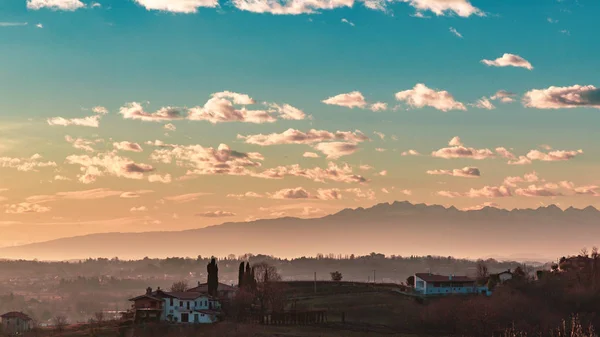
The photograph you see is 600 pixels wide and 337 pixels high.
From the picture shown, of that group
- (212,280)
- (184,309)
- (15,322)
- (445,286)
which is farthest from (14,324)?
(445,286)

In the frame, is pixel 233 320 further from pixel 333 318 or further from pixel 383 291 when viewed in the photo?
pixel 383 291

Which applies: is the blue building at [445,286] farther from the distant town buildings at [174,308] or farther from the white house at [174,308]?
the white house at [174,308]

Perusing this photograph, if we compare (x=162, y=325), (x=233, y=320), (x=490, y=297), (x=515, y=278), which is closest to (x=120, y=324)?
(x=162, y=325)

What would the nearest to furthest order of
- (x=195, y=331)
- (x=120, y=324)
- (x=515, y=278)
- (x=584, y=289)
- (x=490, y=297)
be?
1. (x=195, y=331)
2. (x=120, y=324)
3. (x=490, y=297)
4. (x=584, y=289)
5. (x=515, y=278)

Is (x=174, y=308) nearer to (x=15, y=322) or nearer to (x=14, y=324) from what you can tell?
(x=14, y=324)

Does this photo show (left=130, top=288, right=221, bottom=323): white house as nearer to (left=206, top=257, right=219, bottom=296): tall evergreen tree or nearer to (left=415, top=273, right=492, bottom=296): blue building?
(left=206, top=257, right=219, bottom=296): tall evergreen tree

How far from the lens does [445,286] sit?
167750mm

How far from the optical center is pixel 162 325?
444ft

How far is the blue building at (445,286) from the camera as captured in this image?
166625mm

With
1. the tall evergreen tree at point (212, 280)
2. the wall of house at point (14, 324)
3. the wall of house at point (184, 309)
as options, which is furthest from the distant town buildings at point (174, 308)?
the wall of house at point (14, 324)

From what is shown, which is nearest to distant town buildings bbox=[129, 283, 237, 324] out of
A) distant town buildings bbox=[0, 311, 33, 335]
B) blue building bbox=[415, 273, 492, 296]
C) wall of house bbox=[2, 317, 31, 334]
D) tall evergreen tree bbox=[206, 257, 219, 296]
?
tall evergreen tree bbox=[206, 257, 219, 296]

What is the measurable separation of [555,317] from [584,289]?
2185cm

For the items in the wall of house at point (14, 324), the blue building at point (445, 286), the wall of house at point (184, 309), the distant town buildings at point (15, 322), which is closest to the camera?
the wall of house at point (184, 309)

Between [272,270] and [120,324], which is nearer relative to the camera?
[120,324]
